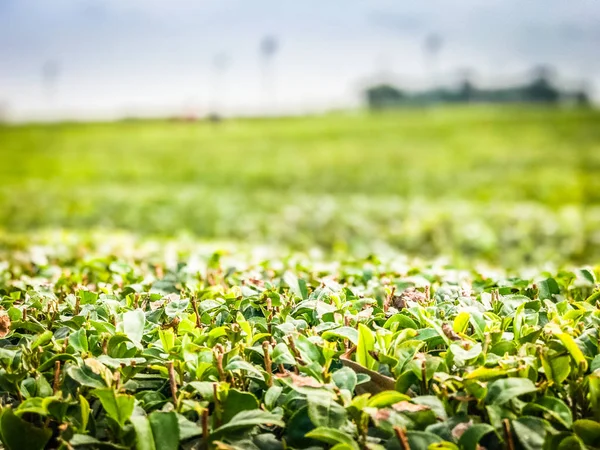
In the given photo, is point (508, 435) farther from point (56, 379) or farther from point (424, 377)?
point (56, 379)

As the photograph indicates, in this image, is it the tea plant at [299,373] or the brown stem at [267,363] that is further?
the brown stem at [267,363]

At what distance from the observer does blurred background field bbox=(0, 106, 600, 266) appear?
22.1 ft

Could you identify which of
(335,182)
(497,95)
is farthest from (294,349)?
(497,95)

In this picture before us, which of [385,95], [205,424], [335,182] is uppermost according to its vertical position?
[385,95]

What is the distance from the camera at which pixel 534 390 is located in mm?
1292

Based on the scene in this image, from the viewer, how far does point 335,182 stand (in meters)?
15.4

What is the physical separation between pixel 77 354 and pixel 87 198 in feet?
28.9

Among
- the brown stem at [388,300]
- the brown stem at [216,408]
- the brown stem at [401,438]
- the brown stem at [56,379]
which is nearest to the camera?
the brown stem at [401,438]

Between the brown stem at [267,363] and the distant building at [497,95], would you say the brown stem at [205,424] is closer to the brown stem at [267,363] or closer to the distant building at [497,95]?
the brown stem at [267,363]

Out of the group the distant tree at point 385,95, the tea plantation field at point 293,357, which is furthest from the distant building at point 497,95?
the tea plantation field at point 293,357

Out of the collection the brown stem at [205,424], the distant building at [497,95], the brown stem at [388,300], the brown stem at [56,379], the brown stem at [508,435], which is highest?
the distant building at [497,95]

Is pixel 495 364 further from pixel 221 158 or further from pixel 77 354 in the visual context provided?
pixel 221 158

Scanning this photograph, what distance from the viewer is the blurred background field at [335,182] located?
6.75m

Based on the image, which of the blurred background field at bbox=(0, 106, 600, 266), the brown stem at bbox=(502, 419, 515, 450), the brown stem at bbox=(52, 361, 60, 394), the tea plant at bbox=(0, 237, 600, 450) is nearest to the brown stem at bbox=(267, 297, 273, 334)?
the tea plant at bbox=(0, 237, 600, 450)
